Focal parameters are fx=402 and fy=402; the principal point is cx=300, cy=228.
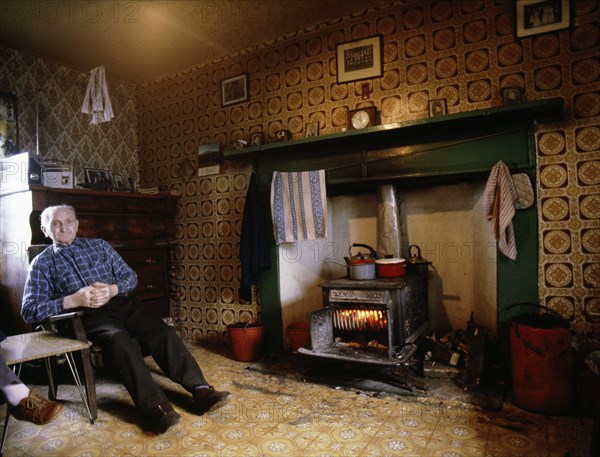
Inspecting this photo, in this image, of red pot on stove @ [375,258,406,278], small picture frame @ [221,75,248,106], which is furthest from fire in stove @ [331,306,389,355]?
small picture frame @ [221,75,248,106]

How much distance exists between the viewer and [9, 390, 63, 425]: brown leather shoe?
7.23 ft

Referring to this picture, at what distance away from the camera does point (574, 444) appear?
7.20 feet

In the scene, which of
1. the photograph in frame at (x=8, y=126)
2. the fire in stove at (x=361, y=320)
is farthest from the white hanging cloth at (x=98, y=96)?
the fire in stove at (x=361, y=320)

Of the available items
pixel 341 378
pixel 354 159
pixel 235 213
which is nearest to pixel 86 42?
pixel 235 213

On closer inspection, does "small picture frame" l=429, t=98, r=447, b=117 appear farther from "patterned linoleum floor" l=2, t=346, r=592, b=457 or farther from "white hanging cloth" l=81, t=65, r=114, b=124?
"white hanging cloth" l=81, t=65, r=114, b=124

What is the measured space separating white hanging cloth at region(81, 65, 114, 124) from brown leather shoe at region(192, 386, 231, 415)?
2655 millimetres

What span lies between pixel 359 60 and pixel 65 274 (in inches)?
120

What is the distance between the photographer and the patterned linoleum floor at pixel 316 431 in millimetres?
2234

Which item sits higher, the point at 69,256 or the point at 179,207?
the point at 179,207

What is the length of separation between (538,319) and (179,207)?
12.7ft

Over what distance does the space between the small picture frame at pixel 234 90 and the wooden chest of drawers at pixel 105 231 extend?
4.27 feet

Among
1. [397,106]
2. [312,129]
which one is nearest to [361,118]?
[397,106]

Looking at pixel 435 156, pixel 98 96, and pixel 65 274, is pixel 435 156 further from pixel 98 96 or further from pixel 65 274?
pixel 98 96

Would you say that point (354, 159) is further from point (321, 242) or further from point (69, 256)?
point (69, 256)
